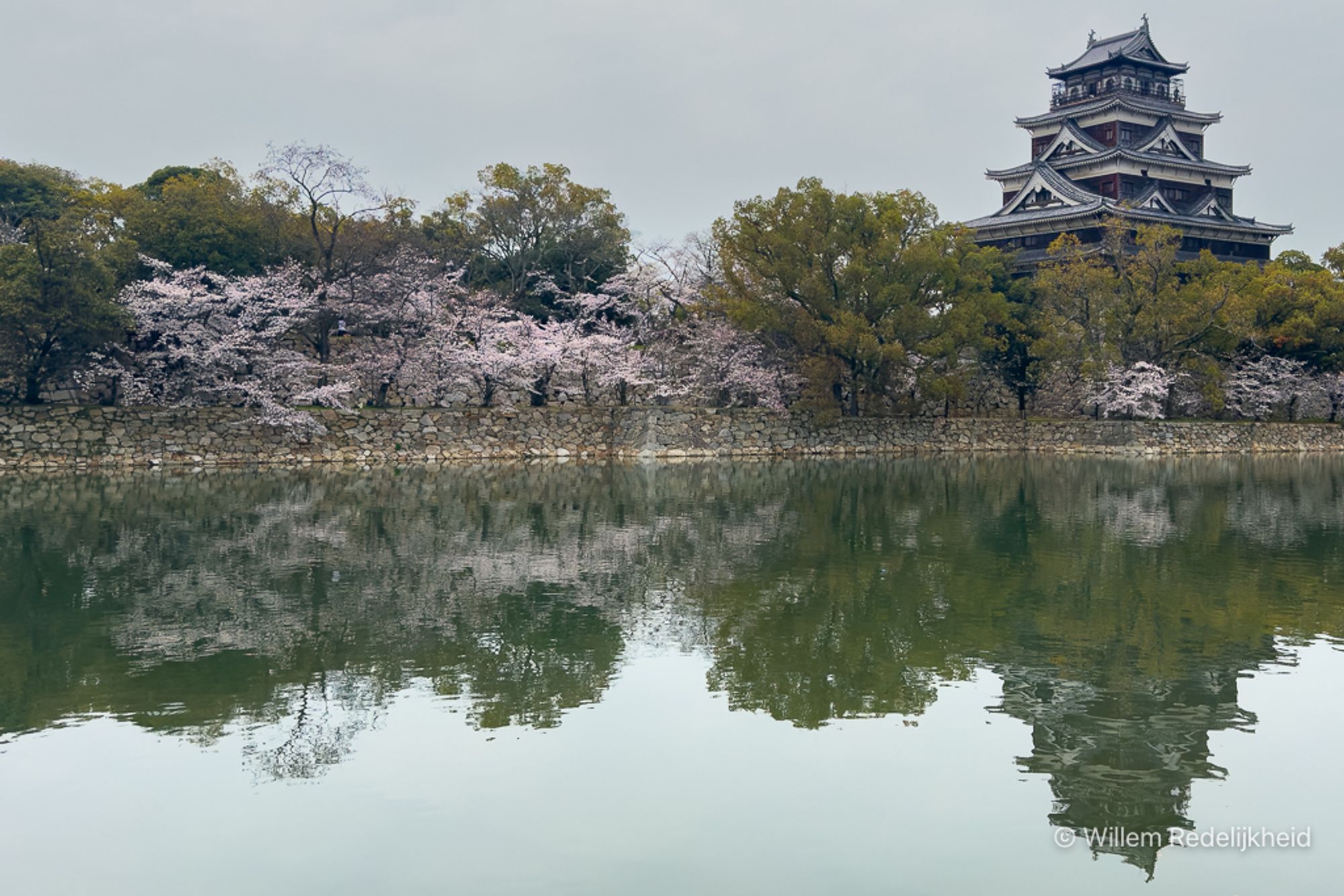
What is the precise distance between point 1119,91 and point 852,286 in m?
24.4

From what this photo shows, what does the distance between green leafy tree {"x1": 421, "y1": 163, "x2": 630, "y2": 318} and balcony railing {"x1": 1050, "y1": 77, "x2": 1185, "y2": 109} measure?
25.1 m

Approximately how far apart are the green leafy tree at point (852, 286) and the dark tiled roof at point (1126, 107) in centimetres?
1812

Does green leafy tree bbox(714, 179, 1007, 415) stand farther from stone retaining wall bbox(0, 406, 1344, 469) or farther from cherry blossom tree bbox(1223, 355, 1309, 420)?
cherry blossom tree bbox(1223, 355, 1309, 420)

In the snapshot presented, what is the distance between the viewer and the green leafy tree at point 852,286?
37656 mm

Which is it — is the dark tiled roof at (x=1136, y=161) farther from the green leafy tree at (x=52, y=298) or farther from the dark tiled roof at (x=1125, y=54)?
the green leafy tree at (x=52, y=298)

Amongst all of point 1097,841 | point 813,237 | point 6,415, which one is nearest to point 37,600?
point 1097,841

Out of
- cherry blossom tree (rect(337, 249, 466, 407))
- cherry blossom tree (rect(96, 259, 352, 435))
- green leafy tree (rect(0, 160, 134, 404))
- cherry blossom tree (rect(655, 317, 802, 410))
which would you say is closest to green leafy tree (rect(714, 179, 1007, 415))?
cherry blossom tree (rect(655, 317, 802, 410))

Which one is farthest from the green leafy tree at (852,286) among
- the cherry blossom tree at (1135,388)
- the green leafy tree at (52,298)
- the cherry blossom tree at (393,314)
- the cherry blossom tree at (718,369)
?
the green leafy tree at (52,298)

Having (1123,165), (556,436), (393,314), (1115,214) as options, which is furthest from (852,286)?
(1123,165)

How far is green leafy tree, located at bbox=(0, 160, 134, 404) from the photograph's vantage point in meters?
28.4

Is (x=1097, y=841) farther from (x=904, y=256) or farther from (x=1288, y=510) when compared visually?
(x=904, y=256)

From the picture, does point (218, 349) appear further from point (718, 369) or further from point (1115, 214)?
point (1115, 214)

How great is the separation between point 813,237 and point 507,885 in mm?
33769

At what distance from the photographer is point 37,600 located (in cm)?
1144
